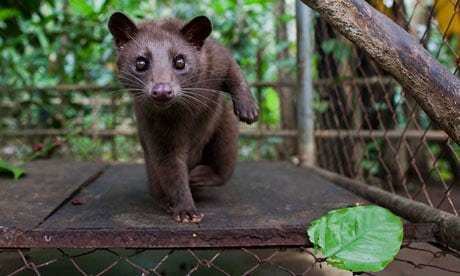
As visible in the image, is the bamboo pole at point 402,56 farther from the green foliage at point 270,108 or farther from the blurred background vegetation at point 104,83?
the green foliage at point 270,108

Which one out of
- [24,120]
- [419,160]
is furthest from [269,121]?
[24,120]

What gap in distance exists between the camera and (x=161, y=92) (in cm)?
218

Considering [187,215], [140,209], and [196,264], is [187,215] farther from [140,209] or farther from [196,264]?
[196,264]

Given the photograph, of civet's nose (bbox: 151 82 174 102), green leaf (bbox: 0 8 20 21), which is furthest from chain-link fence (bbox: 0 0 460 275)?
green leaf (bbox: 0 8 20 21)

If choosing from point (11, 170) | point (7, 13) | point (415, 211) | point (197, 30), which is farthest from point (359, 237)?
point (7, 13)

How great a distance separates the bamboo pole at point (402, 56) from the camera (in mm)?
1773

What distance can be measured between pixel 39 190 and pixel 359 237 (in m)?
1.65

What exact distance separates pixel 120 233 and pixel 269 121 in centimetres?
347

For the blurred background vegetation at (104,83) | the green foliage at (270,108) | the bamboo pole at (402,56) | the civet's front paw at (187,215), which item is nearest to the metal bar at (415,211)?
the bamboo pole at (402,56)

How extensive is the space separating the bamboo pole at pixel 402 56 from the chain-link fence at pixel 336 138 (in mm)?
613

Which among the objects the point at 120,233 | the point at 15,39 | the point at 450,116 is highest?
the point at 15,39

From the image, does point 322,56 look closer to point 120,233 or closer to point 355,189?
point 355,189

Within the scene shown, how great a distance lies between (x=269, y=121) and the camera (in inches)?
209

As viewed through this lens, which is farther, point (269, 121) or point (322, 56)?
point (269, 121)
